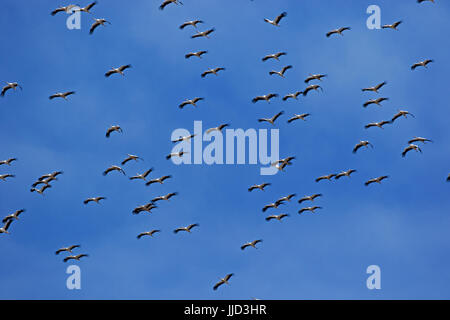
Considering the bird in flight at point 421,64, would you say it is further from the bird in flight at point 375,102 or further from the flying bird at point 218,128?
the flying bird at point 218,128

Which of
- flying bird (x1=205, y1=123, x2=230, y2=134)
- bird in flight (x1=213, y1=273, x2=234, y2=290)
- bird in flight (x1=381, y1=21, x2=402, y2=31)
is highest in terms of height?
bird in flight (x1=381, y1=21, x2=402, y2=31)

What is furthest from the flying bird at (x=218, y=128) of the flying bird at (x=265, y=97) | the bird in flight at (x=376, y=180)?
the bird in flight at (x=376, y=180)

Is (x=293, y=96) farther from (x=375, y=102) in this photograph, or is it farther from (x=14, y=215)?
(x=14, y=215)

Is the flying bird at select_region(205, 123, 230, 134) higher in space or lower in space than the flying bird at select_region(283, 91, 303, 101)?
lower

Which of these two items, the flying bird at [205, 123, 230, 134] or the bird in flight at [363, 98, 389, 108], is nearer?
the flying bird at [205, 123, 230, 134]

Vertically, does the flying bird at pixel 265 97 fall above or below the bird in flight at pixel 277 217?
above

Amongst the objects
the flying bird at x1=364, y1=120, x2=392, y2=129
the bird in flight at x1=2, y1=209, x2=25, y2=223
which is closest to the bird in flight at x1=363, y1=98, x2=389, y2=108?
the flying bird at x1=364, y1=120, x2=392, y2=129

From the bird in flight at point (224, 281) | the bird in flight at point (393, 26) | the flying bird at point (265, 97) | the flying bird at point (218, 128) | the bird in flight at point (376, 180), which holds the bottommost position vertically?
the bird in flight at point (224, 281)

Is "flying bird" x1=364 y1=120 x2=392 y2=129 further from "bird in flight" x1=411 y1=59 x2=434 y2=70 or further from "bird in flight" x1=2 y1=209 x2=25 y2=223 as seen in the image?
"bird in flight" x1=2 y1=209 x2=25 y2=223
